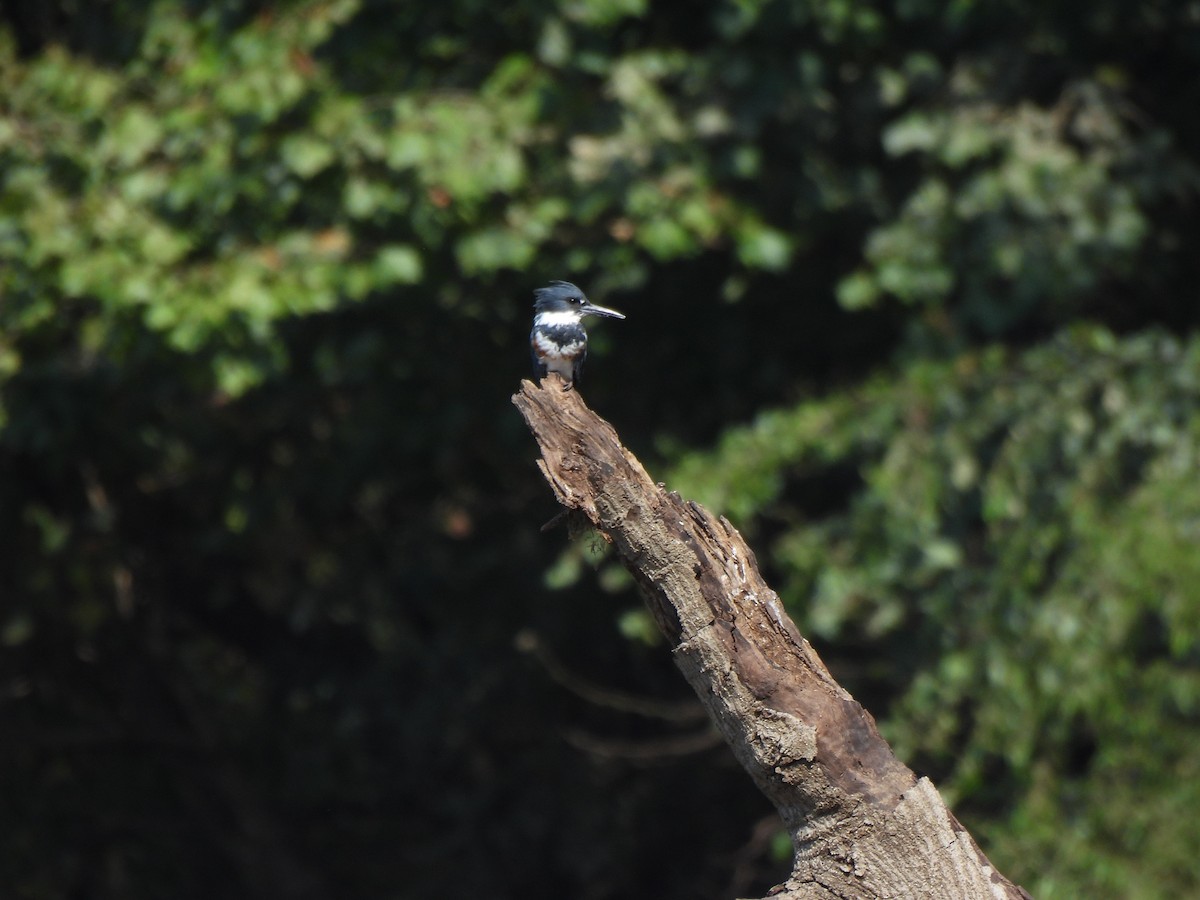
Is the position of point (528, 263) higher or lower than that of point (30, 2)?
lower

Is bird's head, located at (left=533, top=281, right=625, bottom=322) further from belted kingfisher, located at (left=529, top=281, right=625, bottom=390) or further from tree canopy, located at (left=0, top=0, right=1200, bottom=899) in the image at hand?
tree canopy, located at (left=0, top=0, right=1200, bottom=899)

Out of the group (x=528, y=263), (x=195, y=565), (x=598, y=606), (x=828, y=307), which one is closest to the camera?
(x=528, y=263)

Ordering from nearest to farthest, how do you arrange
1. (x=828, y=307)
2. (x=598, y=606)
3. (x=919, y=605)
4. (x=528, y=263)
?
(x=919, y=605)
(x=528, y=263)
(x=828, y=307)
(x=598, y=606)

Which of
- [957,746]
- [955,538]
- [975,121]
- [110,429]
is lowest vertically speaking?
[957,746]

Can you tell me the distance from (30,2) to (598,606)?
3221mm

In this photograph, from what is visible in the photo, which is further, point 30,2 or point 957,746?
A: point 30,2

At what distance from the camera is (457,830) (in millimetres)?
7840

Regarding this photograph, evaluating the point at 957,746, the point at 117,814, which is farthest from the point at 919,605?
the point at 117,814

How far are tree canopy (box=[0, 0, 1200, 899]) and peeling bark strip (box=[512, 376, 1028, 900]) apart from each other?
1931mm

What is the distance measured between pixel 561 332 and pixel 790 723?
1977mm

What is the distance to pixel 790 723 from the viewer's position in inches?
97.4

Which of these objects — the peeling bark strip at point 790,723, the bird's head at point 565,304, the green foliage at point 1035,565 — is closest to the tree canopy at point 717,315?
the green foliage at point 1035,565

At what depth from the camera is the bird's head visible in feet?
14.1

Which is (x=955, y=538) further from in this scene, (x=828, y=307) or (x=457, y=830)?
(x=457, y=830)
